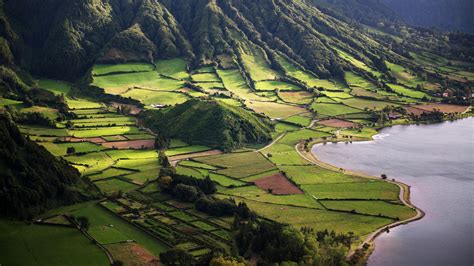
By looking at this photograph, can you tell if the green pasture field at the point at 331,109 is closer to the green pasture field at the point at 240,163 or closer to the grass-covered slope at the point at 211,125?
the grass-covered slope at the point at 211,125

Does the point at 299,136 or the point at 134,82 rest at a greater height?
the point at 134,82

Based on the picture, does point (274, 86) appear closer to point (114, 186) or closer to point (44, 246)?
point (114, 186)

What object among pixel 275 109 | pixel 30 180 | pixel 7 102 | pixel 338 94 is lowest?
pixel 30 180

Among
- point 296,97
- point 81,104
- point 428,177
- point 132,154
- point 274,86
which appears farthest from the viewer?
point 274,86

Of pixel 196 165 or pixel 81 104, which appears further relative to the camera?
pixel 81 104

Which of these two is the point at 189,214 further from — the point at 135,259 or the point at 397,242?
the point at 397,242

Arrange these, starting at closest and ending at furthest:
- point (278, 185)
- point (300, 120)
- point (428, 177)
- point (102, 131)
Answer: point (278, 185)
point (428, 177)
point (102, 131)
point (300, 120)

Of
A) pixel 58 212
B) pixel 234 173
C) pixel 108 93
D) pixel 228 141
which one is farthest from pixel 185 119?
pixel 58 212

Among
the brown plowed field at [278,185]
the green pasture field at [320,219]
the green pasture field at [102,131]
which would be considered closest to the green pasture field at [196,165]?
the brown plowed field at [278,185]

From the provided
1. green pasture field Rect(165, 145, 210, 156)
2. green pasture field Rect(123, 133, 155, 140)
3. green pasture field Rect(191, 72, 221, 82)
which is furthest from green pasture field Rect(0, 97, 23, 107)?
green pasture field Rect(191, 72, 221, 82)

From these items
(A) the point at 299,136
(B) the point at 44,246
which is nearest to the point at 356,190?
(A) the point at 299,136
